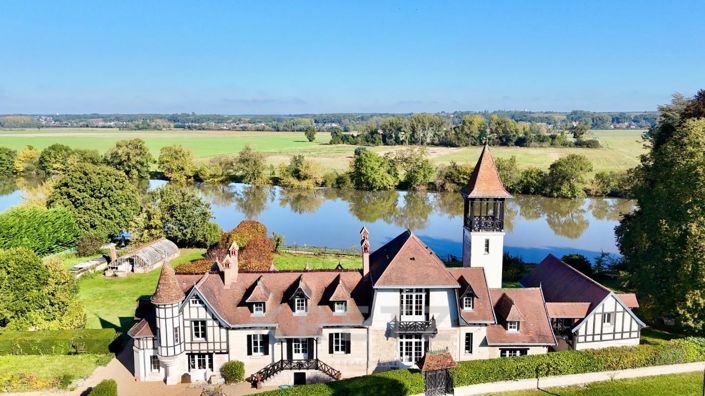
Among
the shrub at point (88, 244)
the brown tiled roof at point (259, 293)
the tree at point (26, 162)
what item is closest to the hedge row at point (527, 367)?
the brown tiled roof at point (259, 293)

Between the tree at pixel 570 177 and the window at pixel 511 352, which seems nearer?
the window at pixel 511 352

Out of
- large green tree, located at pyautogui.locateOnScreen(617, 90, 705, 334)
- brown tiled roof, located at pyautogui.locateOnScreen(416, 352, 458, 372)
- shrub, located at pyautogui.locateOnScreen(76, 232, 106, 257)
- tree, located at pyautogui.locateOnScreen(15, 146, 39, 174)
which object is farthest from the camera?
tree, located at pyautogui.locateOnScreen(15, 146, 39, 174)

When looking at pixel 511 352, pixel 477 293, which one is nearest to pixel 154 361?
pixel 477 293

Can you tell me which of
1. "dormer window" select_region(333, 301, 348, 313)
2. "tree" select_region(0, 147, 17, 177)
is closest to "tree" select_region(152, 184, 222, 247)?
"dormer window" select_region(333, 301, 348, 313)

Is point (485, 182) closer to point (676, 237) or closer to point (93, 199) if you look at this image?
point (676, 237)

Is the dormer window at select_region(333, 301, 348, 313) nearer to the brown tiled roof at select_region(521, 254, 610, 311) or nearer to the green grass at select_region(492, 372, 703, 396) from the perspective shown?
the green grass at select_region(492, 372, 703, 396)

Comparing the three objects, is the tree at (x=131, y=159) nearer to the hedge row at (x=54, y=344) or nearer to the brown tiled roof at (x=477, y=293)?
the hedge row at (x=54, y=344)
